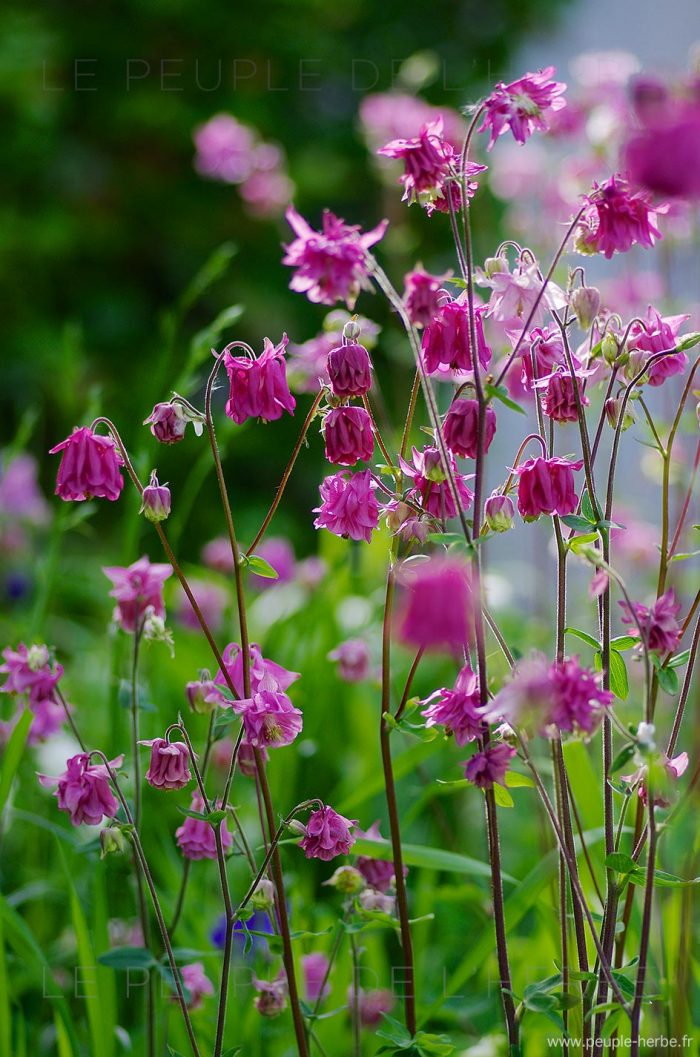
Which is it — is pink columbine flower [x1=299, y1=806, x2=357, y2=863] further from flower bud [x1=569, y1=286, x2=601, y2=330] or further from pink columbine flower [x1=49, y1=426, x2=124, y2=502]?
flower bud [x1=569, y1=286, x2=601, y2=330]

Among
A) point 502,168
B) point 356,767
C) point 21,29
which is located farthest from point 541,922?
point 21,29

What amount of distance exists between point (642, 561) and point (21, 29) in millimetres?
3404

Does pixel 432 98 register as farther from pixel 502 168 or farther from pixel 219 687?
pixel 219 687

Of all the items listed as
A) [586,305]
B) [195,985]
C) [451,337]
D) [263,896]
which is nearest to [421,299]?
[451,337]

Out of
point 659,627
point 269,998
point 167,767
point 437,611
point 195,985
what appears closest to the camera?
point 437,611

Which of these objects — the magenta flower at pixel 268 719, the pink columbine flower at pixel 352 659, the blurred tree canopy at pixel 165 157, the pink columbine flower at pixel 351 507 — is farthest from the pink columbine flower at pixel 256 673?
the blurred tree canopy at pixel 165 157

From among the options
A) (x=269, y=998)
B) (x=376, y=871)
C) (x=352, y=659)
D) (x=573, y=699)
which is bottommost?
(x=269, y=998)

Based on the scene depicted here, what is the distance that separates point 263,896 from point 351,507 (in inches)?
14.6

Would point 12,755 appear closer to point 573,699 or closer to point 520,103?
point 573,699

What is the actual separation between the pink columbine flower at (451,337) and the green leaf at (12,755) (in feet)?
2.33

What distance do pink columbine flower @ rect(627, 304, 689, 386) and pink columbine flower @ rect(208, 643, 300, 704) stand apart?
0.44 m

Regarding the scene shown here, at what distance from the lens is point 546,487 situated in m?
0.89

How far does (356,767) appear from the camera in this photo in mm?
1934

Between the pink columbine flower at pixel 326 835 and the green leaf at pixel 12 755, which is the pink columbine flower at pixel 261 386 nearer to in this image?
the pink columbine flower at pixel 326 835
